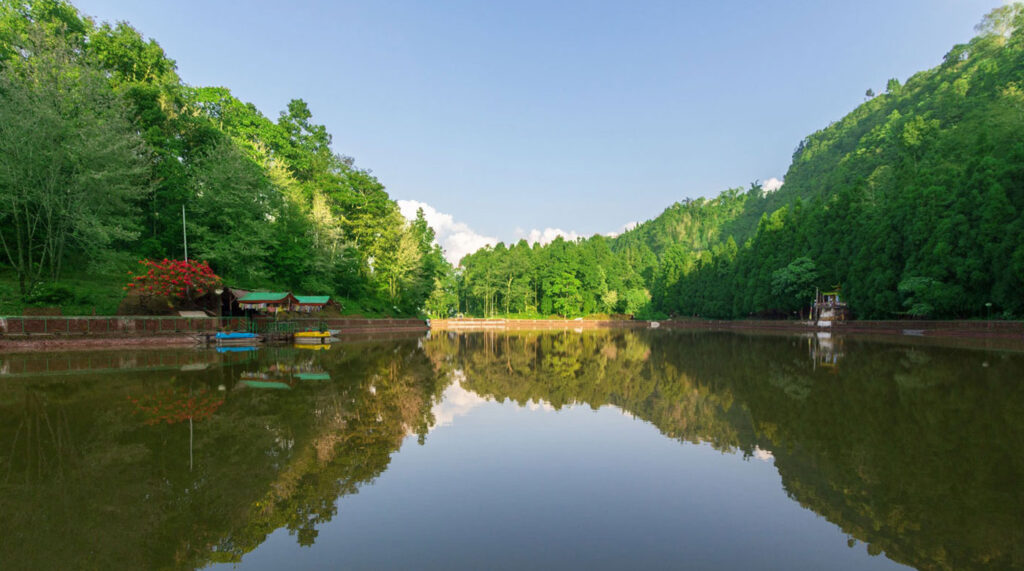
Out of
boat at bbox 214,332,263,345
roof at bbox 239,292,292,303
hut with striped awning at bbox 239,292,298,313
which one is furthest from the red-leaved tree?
boat at bbox 214,332,263,345

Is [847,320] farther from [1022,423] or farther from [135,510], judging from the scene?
[135,510]

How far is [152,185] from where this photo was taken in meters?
30.3

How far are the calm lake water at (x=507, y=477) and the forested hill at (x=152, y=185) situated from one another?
1791 cm

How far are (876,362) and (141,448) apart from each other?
23098 mm

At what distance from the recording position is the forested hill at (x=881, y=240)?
3177 centimetres

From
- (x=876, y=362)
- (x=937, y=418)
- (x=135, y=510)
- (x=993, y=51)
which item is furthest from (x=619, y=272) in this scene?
(x=135, y=510)

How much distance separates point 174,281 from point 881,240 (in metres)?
52.7

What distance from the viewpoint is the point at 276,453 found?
6.82 meters

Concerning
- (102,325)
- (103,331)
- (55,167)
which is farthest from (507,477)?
(55,167)

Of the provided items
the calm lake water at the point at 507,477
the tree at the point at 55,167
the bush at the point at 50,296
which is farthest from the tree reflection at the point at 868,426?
the tree at the point at 55,167

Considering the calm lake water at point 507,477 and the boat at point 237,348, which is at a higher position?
the boat at point 237,348

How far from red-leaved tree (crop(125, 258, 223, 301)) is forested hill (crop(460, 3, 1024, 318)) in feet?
154

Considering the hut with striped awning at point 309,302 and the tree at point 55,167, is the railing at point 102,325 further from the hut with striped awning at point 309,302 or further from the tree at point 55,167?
the hut with striped awning at point 309,302

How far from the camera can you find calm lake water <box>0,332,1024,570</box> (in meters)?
4.22
